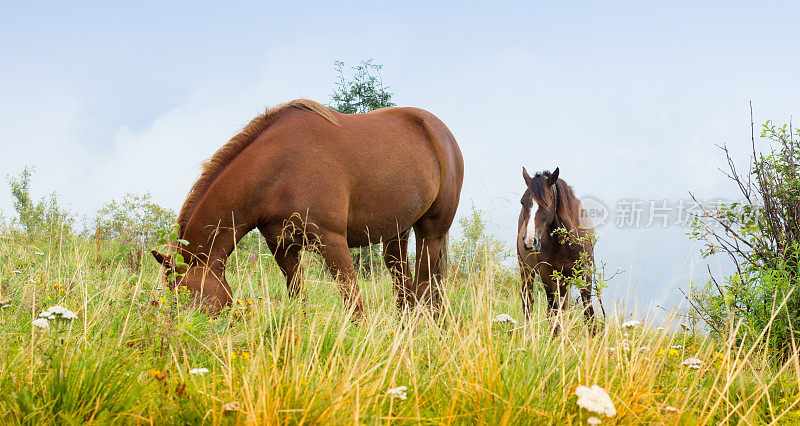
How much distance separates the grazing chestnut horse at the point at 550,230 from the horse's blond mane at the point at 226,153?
2.35 meters

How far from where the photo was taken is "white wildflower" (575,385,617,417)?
1823mm

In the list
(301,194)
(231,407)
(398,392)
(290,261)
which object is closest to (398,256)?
(290,261)

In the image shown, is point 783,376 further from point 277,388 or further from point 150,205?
point 150,205

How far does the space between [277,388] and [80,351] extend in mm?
1120

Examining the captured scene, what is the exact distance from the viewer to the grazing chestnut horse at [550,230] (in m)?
5.86

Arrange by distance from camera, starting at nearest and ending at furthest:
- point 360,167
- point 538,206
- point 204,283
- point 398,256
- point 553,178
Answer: point 204,283 < point 360,167 < point 538,206 < point 553,178 < point 398,256

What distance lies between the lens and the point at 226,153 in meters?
4.43

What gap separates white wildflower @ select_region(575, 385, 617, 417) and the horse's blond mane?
130 inches

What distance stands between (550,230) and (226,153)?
3.78m

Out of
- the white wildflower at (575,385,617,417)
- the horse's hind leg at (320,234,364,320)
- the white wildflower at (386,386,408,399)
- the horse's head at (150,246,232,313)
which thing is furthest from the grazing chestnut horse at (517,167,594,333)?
the white wildflower at (575,385,617,417)

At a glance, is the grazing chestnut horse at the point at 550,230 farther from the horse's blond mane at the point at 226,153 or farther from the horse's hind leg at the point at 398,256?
the horse's blond mane at the point at 226,153

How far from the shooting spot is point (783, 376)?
12.0ft

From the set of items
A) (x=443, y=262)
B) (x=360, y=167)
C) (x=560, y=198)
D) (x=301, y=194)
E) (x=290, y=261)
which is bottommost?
(x=443, y=262)

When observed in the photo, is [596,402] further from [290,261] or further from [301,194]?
[290,261]
